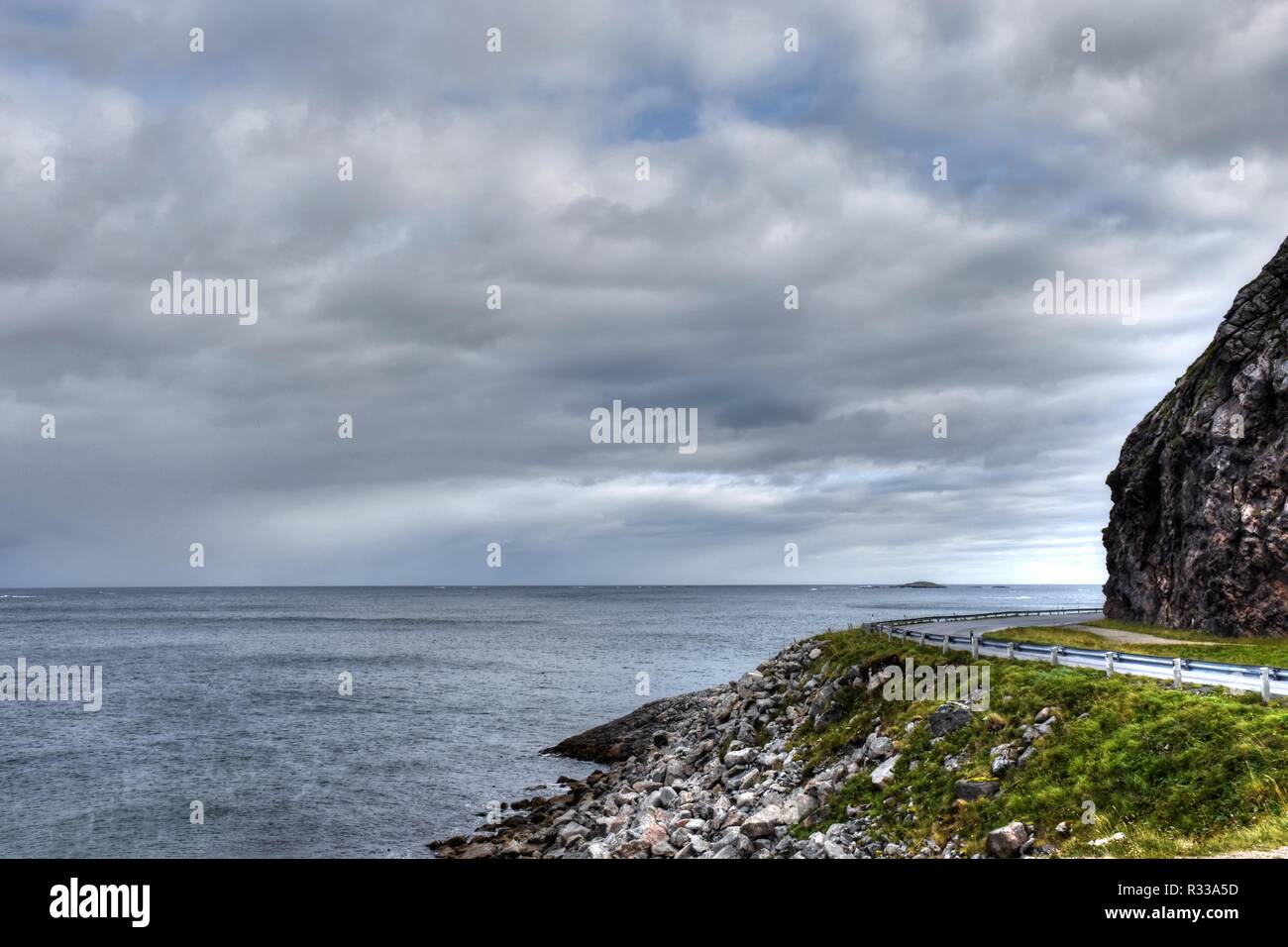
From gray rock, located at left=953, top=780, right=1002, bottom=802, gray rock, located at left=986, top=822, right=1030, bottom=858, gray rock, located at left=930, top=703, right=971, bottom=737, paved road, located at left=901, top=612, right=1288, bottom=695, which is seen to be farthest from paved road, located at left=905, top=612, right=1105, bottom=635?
gray rock, located at left=986, top=822, right=1030, bottom=858

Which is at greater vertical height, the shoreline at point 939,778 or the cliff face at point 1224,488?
the cliff face at point 1224,488

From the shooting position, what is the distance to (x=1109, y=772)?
18.4 m

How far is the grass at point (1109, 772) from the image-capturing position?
15.9m

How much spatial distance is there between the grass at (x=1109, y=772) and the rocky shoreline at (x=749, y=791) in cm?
42

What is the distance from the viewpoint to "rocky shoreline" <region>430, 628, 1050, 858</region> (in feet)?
69.2

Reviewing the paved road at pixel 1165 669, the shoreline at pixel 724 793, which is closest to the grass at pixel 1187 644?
the paved road at pixel 1165 669

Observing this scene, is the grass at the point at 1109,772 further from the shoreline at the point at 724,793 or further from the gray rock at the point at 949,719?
the shoreline at the point at 724,793

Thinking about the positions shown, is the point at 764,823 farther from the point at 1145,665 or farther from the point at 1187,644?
the point at 1187,644
